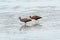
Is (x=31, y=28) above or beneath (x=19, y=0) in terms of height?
beneath

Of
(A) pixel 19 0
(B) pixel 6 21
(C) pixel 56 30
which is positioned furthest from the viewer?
(A) pixel 19 0

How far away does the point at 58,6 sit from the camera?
5.42 metres

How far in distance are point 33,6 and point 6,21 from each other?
1477 millimetres

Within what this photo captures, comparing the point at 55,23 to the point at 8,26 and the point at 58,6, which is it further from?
the point at 58,6

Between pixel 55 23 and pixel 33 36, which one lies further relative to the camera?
pixel 55 23

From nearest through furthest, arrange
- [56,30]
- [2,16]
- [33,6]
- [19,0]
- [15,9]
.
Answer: [56,30] → [2,16] → [15,9] → [33,6] → [19,0]

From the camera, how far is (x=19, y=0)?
6.50 meters

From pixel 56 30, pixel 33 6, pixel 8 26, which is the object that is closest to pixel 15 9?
pixel 33 6

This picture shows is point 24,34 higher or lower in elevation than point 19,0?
lower

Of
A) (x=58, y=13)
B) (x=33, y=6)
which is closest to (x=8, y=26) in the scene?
(x=58, y=13)

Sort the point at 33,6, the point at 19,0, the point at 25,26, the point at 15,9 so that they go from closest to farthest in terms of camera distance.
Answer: the point at 25,26 → the point at 15,9 → the point at 33,6 → the point at 19,0

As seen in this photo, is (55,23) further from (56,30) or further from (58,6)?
(58,6)

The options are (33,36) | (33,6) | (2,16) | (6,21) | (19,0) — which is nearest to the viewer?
(33,36)

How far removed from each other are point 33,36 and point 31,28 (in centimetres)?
40
